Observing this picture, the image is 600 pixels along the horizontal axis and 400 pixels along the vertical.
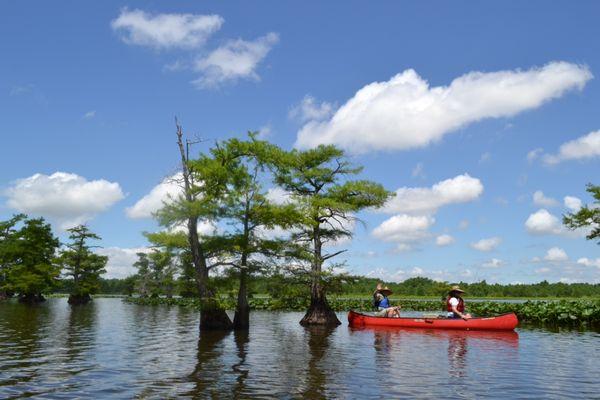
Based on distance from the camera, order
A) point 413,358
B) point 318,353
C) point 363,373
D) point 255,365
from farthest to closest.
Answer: point 318,353 → point 413,358 → point 255,365 → point 363,373

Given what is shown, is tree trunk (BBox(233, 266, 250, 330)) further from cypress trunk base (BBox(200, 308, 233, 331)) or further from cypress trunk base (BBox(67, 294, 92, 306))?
cypress trunk base (BBox(67, 294, 92, 306))

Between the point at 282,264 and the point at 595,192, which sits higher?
the point at 595,192

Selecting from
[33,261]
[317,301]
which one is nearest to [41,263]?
[33,261]

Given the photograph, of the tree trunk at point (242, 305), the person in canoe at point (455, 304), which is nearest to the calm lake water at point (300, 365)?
the person in canoe at point (455, 304)

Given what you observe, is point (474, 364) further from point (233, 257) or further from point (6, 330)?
point (6, 330)

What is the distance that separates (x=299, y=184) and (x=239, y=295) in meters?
9.12

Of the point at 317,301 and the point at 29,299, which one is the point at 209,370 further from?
the point at 29,299

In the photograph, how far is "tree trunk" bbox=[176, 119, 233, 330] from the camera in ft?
83.4

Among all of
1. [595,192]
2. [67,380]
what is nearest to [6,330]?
[67,380]

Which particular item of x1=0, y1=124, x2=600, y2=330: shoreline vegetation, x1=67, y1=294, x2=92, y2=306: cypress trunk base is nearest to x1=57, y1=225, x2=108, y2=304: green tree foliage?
x1=67, y1=294, x2=92, y2=306: cypress trunk base

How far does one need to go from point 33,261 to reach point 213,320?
159 feet

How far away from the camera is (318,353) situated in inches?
761

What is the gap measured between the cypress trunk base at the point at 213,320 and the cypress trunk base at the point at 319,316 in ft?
25.2

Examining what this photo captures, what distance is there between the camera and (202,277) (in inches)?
1003
